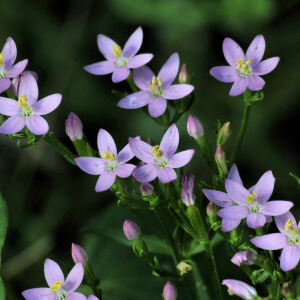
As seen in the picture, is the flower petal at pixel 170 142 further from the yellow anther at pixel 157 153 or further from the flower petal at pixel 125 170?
the flower petal at pixel 125 170

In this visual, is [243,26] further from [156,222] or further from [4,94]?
[4,94]

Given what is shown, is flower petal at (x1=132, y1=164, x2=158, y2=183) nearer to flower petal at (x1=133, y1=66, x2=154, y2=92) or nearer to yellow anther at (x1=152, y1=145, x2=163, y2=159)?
yellow anther at (x1=152, y1=145, x2=163, y2=159)

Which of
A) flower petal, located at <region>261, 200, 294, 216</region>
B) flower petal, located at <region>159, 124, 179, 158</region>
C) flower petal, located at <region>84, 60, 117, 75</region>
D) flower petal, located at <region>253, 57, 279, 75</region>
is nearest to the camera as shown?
flower petal, located at <region>261, 200, 294, 216</region>

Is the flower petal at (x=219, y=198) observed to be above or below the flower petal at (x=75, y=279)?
above

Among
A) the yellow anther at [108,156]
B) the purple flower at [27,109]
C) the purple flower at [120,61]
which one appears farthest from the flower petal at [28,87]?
the yellow anther at [108,156]

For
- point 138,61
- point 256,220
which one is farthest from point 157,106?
point 256,220

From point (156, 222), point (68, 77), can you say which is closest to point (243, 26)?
point (68, 77)

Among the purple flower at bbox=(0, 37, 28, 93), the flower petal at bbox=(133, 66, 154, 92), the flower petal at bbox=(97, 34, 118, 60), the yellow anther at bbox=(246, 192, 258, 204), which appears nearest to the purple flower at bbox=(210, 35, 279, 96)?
the flower petal at bbox=(133, 66, 154, 92)
